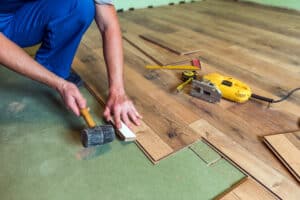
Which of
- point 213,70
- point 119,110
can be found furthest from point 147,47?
point 119,110

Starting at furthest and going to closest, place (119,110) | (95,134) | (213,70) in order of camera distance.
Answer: (213,70)
(119,110)
(95,134)

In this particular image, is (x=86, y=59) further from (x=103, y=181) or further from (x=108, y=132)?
(x=103, y=181)

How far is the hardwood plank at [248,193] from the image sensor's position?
98cm

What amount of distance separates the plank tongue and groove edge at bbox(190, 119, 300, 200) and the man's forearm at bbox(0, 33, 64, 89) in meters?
0.67

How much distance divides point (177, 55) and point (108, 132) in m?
1.14

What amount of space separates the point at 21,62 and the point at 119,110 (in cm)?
43

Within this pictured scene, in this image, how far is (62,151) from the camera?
1156 mm

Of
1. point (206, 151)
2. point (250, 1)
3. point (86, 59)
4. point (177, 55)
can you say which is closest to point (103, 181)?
point (206, 151)

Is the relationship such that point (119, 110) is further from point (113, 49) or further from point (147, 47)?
point (147, 47)

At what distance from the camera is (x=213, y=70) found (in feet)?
6.23

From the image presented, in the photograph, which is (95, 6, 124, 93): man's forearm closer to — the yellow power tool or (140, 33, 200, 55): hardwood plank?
the yellow power tool

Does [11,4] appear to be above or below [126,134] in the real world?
above

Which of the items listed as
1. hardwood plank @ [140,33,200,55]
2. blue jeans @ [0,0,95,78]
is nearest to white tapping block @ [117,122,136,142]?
blue jeans @ [0,0,95,78]

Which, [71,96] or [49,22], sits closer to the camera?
[71,96]
